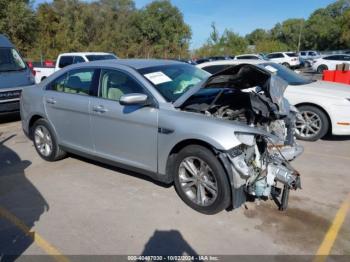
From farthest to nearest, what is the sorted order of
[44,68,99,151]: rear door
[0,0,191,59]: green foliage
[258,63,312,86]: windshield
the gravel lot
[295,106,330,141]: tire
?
[0,0,191,59]: green foliage
[258,63,312,86]: windshield
[295,106,330,141]: tire
[44,68,99,151]: rear door
the gravel lot

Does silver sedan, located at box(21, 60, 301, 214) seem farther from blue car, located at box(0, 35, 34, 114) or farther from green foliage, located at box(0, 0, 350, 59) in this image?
green foliage, located at box(0, 0, 350, 59)

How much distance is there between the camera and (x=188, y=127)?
389cm

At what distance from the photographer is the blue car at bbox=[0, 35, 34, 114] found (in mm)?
8852

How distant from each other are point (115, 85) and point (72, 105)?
0.84 m

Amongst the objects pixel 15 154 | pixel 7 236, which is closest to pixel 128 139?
pixel 7 236

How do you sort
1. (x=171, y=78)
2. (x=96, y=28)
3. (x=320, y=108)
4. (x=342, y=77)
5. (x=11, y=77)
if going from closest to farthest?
(x=171, y=78), (x=320, y=108), (x=11, y=77), (x=342, y=77), (x=96, y=28)

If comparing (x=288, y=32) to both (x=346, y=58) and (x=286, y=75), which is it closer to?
(x=346, y=58)

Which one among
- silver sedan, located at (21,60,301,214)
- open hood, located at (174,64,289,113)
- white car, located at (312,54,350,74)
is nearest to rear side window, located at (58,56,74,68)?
silver sedan, located at (21,60,301,214)

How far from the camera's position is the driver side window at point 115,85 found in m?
4.53

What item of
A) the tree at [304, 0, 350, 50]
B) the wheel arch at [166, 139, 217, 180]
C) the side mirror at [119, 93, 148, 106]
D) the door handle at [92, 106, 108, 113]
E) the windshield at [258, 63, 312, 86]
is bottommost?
the wheel arch at [166, 139, 217, 180]

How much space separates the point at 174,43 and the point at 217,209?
4797 cm

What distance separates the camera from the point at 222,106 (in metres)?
4.27

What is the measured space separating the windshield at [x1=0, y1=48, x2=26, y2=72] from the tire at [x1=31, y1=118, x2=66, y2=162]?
13.9 ft

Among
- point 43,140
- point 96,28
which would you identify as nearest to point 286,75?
point 43,140
